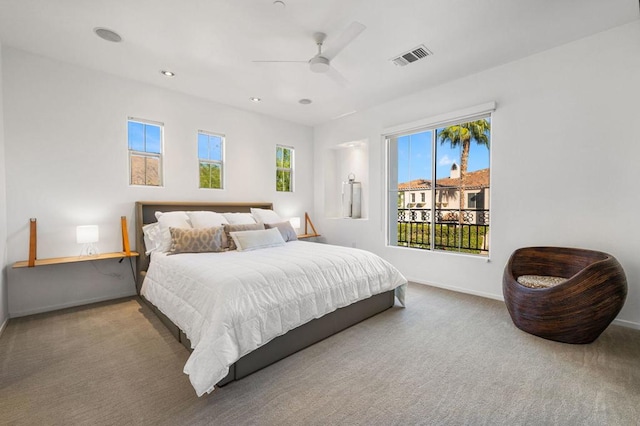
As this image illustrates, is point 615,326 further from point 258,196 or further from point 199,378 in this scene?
point 258,196

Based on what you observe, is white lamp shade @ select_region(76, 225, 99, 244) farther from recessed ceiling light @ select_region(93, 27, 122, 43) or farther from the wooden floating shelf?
recessed ceiling light @ select_region(93, 27, 122, 43)

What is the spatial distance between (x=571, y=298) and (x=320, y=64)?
3.02m

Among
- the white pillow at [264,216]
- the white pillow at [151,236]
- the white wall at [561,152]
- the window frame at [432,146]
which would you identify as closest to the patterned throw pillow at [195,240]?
the white pillow at [151,236]

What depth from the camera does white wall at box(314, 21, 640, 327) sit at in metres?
2.73

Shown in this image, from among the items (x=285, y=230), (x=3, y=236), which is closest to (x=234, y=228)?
(x=285, y=230)

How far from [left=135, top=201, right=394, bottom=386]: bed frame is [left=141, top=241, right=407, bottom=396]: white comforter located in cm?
11

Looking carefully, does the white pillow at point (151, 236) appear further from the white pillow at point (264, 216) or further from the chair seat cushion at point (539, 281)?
the chair seat cushion at point (539, 281)

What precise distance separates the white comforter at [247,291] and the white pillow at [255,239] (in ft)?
0.78

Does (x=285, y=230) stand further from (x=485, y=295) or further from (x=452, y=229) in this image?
(x=485, y=295)

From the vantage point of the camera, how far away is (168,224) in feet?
11.6

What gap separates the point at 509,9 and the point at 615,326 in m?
3.17

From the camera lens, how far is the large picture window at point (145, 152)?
12.7ft

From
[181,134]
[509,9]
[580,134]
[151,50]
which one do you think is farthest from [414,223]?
[151,50]

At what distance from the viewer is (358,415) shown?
1.63 meters
